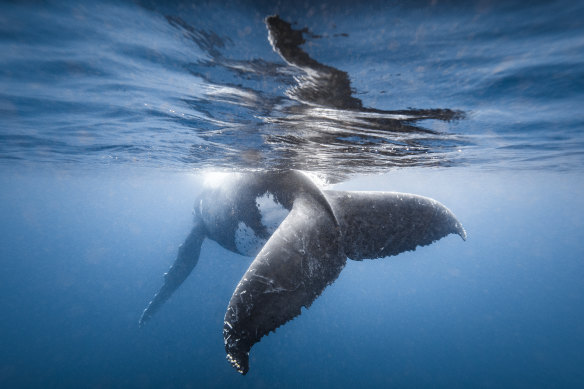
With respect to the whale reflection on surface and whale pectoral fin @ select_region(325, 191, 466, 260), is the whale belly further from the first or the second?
the whale reflection on surface

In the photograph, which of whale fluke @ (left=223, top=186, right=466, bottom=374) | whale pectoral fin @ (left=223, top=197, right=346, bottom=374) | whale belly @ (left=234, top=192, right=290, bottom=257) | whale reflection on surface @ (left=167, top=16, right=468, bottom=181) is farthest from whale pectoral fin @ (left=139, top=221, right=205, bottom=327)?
whale pectoral fin @ (left=223, top=197, right=346, bottom=374)

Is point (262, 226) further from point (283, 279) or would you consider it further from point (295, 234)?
point (283, 279)

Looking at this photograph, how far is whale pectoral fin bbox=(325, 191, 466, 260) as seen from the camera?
4.60 meters

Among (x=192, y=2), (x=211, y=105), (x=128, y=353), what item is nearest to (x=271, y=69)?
(x=192, y=2)

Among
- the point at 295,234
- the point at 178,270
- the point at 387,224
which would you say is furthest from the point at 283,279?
the point at 178,270

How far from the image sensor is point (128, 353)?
26656mm

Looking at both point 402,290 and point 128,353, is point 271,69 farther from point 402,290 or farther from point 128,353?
point 402,290

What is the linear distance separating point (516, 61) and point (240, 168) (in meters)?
11.5

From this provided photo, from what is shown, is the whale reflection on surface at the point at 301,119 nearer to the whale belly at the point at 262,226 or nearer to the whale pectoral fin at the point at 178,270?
the whale belly at the point at 262,226

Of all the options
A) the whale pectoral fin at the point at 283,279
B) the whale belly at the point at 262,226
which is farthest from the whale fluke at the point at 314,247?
the whale belly at the point at 262,226

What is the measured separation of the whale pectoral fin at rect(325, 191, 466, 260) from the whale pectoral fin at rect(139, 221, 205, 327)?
8.36m

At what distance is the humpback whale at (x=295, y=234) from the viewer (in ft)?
9.77

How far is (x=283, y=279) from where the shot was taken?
10.7 feet

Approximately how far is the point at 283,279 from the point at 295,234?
0.72 m
